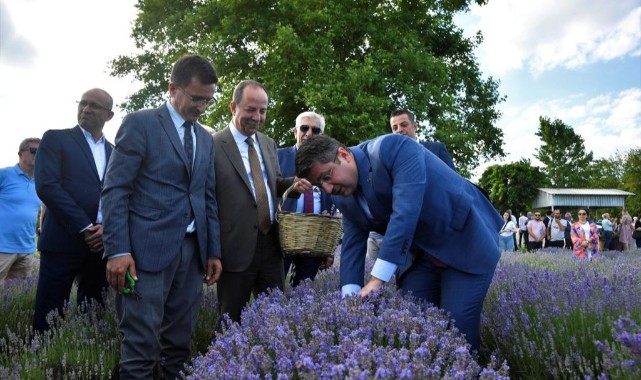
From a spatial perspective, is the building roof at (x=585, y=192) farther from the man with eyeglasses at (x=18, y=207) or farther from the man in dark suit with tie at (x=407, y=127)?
the man with eyeglasses at (x=18, y=207)

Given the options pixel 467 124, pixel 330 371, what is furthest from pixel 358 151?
pixel 467 124

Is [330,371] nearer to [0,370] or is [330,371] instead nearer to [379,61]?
[0,370]

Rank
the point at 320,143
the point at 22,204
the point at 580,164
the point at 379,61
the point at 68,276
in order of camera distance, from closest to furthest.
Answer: the point at 320,143, the point at 68,276, the point at 22,204, the point at 379,61, the point at 580,164

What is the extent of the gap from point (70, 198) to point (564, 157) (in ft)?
253

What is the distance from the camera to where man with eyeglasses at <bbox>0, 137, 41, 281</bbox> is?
20.0ft

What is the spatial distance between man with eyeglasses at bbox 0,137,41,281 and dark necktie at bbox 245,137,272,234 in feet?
11.0

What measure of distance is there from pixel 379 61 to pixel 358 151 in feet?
54.4

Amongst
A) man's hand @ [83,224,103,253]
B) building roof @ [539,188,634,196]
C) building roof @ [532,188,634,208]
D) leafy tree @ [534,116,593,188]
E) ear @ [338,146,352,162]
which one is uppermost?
leafy tree @ [534,116,593,188]

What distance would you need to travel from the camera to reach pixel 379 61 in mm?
19000

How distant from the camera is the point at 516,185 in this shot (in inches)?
2309

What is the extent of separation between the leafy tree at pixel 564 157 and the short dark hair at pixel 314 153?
243ft

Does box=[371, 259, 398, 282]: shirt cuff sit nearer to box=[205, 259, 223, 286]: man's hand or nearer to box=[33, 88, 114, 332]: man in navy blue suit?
box=[205, 259, 223, 286]: man's hand

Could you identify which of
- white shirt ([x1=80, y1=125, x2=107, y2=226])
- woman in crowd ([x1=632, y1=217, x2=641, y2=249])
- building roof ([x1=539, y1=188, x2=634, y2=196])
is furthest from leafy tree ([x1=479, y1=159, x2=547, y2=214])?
white shirt ([x1=80, y1=125, x2=107, y2=226])

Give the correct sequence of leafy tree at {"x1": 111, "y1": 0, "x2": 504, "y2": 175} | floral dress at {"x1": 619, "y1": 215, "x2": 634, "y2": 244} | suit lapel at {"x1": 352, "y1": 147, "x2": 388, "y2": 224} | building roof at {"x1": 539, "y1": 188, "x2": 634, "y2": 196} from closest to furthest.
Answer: suit lapel at {"x1": 352, "y1": 147, "x2": 388, "y2": 224} → leafy tree at {"x1": 111, "y1": 0, "x2": 504, "y2": 175} → floral dress at {"x1": 619, "y1": 215, "x2": 634, "y2": 244} → building roof at {"x1": 539, "y1": 188, "x2": 634, "y2": 196}
